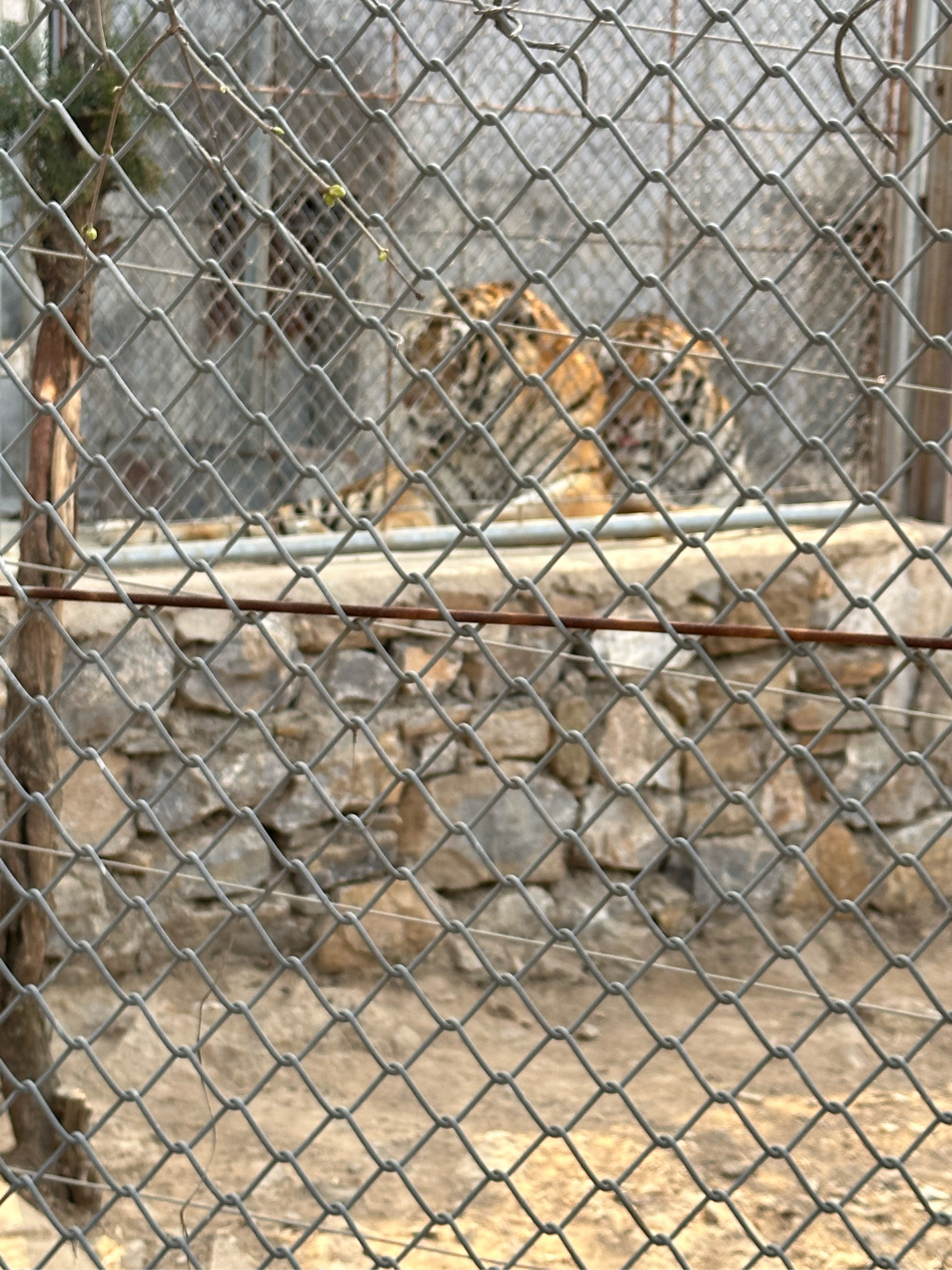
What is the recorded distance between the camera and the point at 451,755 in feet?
13.1

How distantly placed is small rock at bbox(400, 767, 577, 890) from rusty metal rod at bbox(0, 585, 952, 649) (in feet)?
7.57

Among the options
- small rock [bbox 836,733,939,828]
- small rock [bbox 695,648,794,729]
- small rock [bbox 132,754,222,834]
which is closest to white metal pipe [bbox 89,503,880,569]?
small rock [bbox 695,648,794,729]

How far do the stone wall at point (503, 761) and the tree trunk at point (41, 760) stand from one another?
694 mm

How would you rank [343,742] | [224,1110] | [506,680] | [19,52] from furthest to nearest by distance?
[343,742], [19,52], [224,1110], [506,680]

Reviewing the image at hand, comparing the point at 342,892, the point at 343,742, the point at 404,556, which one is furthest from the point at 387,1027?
the point at 404,556

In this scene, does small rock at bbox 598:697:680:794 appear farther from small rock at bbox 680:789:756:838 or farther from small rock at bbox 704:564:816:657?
small rock at bbox 704:564:816:657

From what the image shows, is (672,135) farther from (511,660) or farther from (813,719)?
(813,719)

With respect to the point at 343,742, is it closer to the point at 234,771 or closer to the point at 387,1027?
the point at 234,771

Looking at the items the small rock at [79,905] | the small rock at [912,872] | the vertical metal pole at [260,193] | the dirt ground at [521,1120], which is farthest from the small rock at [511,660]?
the small rock at [912,872]

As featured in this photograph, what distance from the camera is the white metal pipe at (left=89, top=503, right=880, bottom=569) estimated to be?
3.67 metres

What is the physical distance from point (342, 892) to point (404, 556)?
1021 mm

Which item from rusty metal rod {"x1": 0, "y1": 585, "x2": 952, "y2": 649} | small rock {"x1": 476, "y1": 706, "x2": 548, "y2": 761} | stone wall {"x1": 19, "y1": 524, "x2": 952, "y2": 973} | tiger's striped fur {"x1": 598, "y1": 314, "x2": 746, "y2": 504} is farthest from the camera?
tiger's striped fur {"x1": 598, "y1": 314, "x2": 746, "y2": 504}

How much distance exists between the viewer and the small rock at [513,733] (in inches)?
159

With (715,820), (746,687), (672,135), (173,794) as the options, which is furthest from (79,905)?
(672,135)
